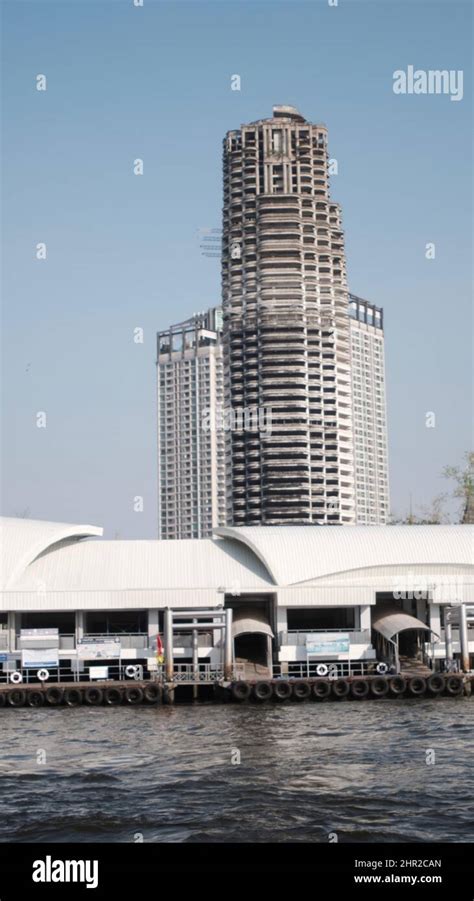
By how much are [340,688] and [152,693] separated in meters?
9.96

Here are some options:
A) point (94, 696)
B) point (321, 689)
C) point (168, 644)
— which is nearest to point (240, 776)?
point (321, 689)

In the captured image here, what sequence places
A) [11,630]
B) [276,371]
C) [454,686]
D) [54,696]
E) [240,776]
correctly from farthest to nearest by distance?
[276,371] → [11,630] → [454,686] → [54,696] → [240,776]

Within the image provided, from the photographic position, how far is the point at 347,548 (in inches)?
2830

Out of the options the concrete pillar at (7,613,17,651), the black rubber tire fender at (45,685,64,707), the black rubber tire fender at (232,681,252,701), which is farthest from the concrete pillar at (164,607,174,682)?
the concrete pillar at (7,613,17,651)

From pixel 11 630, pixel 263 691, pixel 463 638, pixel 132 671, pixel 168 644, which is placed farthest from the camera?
pixel 11 630

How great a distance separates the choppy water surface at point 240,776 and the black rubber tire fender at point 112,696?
12.9ft

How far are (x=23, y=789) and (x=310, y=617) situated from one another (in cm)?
4306

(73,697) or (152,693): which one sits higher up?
(152,693)

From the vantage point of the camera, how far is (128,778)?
38094 millimetres

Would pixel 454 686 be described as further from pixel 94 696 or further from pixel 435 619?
pixel 94 696

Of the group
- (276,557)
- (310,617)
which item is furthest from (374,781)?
(310,617)

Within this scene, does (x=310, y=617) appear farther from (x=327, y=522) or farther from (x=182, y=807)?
(x=327, y=522)

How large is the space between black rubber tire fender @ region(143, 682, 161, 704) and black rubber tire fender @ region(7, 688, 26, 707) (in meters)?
6.47

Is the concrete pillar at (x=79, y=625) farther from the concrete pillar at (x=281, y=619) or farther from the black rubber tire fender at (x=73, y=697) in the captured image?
the concrete pillar at (x=281, y=619)
